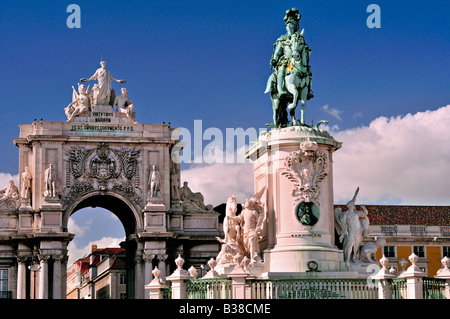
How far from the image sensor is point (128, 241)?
63.8 m

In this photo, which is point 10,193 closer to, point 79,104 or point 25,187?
point 25,187

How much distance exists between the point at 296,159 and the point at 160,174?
37.8 m

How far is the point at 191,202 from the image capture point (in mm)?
63969

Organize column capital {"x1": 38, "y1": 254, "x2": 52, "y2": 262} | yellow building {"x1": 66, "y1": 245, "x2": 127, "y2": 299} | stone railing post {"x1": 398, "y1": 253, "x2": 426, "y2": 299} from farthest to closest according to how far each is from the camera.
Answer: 1. yellow building {"x1": 66, "y1": 245, "x2": 127, "y2": 299}
2. column capital {"x1": 38, "y1": 254, "x2": 52, "y2": 262}
3. stone railing post {"x1": 398, "y1": 253, "x2": 426, "y2": 299}

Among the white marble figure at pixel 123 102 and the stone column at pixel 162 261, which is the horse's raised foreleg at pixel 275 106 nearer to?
the stone column at pixel 162 261

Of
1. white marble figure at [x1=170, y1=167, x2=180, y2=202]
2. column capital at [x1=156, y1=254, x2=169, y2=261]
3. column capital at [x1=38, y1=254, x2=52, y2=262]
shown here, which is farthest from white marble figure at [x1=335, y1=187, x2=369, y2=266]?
white marble figure at [x1=170, y1=167, x2=180, y2=202]

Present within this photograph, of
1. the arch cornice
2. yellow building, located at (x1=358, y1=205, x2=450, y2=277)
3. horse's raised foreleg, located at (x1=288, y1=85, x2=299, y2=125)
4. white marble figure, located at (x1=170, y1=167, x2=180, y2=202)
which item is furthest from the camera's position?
yellow building, located at (x1=358, y1=205, x2=450, y2=277)

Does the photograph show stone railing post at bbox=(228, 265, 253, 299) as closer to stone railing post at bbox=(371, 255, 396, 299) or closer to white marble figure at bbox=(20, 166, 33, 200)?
stone railing post at bbox=(371, 255, 396, 299)

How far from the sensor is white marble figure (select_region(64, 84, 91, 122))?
206 feet

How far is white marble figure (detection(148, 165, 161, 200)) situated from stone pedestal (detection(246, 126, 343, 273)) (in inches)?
1428

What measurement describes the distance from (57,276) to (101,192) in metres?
6.00

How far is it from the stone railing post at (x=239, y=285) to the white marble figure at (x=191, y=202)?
40.9 meters
